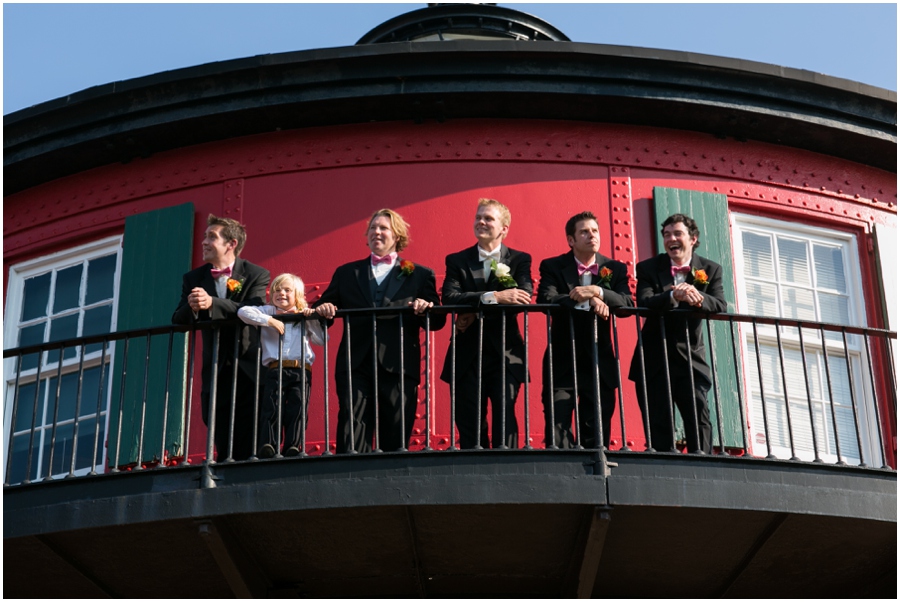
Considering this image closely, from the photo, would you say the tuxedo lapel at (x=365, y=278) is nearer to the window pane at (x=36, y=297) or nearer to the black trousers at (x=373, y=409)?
the black trousers at (x=373, y=409)

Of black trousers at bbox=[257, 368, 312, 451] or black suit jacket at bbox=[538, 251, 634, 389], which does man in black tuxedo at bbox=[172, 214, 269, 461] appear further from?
black suit jacket at bbox=[538, 251, 634, 389]

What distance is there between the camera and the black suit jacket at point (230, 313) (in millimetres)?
8852

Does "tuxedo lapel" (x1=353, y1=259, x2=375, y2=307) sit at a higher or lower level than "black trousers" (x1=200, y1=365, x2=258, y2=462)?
higher

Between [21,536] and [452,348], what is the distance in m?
2.97

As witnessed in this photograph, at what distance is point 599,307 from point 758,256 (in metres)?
3.14

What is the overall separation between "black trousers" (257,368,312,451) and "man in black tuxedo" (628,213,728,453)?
2197mm

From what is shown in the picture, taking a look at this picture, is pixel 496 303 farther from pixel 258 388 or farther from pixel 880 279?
pixel 880 279

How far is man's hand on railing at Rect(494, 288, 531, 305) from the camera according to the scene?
339 inches

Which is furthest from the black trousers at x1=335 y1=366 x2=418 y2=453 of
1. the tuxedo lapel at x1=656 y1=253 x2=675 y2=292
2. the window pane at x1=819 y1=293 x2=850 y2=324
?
the window pane at x1=819 y1=293 x2=850 y2=324

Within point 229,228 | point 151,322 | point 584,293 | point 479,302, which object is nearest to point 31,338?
point 151,322

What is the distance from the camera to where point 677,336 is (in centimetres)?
889

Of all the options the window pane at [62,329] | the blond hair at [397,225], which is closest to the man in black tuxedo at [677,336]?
the blond hair at [397,225]

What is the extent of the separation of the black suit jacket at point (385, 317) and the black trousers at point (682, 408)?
4.87 ft

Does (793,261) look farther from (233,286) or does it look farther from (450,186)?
(233,286)
